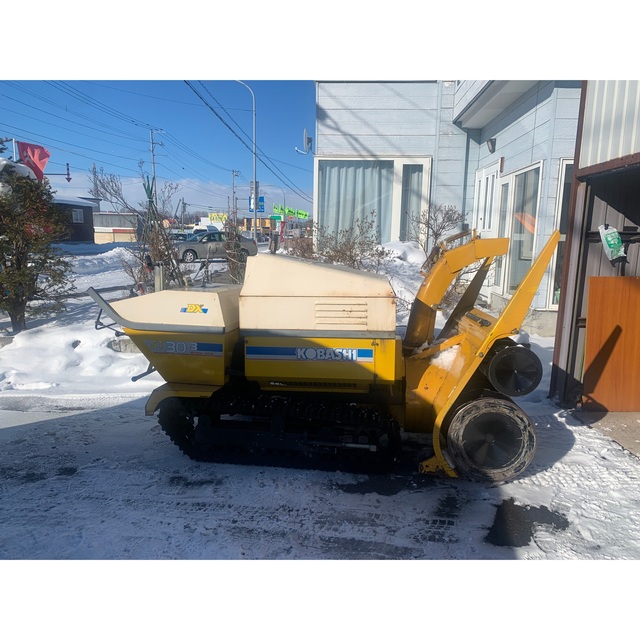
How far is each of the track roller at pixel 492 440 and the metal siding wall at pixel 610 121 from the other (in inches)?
110

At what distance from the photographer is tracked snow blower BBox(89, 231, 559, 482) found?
352cm

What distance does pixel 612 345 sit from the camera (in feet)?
17.0

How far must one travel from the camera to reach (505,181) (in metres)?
9.20

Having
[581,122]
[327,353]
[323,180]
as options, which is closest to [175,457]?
[327,353]

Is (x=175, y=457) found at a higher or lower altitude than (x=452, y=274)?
lower

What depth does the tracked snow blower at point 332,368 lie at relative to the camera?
139 inches

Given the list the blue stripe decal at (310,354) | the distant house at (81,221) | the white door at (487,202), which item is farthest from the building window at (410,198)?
the distant house at (81,221)

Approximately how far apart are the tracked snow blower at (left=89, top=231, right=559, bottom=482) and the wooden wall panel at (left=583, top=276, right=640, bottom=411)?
6.59ft

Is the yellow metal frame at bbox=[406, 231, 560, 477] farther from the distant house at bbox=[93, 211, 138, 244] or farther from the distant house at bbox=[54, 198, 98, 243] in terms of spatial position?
the distant house at bbox=[54, 198, 98, 243]

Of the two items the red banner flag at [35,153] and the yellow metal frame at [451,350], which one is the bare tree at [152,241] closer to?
the yellow metal frame at [451,350]

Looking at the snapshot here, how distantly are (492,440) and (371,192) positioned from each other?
8.98 metres

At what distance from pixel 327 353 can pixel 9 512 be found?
97.9 inches

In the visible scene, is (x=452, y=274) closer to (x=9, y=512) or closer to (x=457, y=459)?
(x=457, y=459)
